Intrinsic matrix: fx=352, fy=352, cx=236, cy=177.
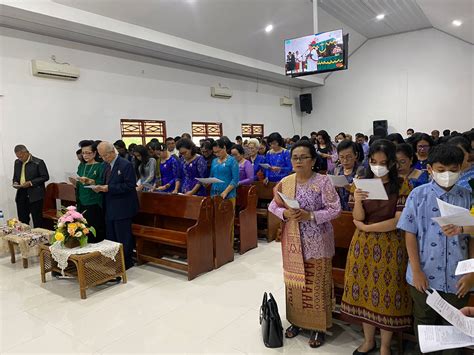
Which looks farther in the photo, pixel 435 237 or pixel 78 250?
pixel 78 250

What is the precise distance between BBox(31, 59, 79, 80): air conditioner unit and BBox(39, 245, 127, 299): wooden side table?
339cm

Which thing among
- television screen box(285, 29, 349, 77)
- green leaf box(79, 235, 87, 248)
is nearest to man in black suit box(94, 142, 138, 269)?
green leaf box(79, 235, 87, 248)

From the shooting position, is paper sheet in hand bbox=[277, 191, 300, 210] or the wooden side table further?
the wooden side table

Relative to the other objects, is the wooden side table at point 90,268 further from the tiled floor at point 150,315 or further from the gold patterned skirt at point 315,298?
the gold patterned skirt at point 315,298

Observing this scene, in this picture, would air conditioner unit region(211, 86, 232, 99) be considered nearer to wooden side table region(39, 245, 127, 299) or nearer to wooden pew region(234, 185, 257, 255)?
wooden pew region(234, 185, 257, 255)

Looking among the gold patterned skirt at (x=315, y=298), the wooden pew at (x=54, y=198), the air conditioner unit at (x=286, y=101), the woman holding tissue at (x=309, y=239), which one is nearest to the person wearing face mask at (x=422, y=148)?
the woman holding tissue at (x=309, y=239)

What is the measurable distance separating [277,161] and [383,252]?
353 cm

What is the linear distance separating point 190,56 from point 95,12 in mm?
2397

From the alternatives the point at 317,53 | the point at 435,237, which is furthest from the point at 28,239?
the point at 317,53

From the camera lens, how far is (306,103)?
1288 cm

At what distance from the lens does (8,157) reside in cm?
556

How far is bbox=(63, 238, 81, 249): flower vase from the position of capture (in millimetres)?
3445

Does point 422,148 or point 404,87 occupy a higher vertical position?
point 404,87

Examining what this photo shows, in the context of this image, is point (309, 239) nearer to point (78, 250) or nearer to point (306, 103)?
point (78, 250)
